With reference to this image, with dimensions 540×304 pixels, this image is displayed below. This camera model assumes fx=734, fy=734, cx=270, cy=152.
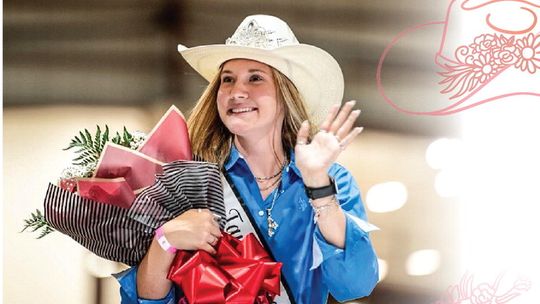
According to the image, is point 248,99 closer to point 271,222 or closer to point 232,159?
point 232,159

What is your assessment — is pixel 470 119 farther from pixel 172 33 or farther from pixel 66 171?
pixel 66 171

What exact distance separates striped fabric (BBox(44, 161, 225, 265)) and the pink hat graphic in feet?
3.99

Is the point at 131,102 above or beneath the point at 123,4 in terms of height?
beneath

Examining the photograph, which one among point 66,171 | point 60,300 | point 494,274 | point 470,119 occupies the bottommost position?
point 60,300

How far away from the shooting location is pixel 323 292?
72.3 inches

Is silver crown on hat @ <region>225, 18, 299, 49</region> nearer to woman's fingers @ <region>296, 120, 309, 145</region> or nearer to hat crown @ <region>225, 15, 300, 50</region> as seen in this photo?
hat crown @ <region>225, 15, 300, 50</region>

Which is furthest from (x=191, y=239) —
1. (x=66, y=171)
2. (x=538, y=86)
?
(x=538, y=86)

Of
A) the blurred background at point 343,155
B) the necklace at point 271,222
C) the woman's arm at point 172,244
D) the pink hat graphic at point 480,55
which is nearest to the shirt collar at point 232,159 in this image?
the necklace at point 271,222

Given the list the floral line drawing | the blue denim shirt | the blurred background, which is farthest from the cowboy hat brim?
the floral line drawing

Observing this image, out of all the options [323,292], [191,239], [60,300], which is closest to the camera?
[191,239]

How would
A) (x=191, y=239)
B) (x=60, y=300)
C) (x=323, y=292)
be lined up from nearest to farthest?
(x=191, y=239) < (x=323, y=292) < (x=60, y=300)

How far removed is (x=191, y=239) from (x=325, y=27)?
131cm

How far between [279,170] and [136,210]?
44cm

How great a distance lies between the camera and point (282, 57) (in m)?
1.82
